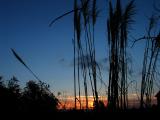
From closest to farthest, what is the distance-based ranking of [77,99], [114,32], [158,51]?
[114,32] → [77,99] → [158,51]

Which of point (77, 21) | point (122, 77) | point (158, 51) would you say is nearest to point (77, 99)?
point (122, 77)

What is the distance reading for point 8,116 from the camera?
3.23 m

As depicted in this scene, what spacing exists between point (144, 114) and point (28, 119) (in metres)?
1.26

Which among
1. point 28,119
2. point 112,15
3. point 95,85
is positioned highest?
point 112,15

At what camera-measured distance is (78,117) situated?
10.5 ft

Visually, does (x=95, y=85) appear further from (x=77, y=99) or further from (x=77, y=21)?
Result: (x=77, y=21)

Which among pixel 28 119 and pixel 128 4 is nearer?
pixel 28 119

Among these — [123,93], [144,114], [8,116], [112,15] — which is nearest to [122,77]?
[123,93]

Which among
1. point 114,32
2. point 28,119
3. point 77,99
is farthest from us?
point 77,99

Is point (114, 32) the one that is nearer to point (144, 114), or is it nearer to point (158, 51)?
point (158, 51)

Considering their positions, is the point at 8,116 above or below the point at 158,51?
below

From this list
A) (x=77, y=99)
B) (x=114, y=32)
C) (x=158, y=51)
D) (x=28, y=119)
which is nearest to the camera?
(x=28, y=119)

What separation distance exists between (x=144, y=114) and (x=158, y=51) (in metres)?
3.90

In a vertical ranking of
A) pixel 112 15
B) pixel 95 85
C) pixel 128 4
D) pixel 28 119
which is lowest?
pixel 28 119
